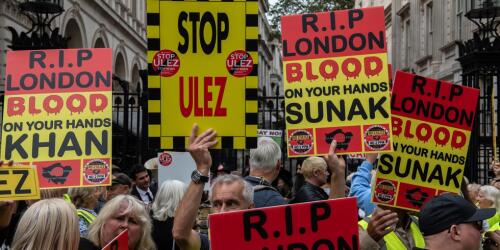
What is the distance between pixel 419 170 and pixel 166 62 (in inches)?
89.8

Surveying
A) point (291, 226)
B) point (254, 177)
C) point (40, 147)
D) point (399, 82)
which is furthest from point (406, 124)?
point (40, 147)

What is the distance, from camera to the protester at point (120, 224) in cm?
525

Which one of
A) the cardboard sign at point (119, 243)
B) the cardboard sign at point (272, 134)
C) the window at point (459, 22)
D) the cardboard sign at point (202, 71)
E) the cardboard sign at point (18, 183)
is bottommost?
the cardboard sign at point (119, 243)

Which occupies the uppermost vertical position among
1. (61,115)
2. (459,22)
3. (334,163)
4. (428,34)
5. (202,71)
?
(428,34)

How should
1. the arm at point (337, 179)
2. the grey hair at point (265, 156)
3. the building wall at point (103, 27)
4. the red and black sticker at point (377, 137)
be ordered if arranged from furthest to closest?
the building wall at point (103, 27), the red and black sticker at point (377, 137), the grey hair at point (265, 156), the arm at point (337, 179)

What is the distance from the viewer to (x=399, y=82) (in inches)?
251

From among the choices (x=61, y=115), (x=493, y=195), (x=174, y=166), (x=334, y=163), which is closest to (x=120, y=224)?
(x=334, y=163)

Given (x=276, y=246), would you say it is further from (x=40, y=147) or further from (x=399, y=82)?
(x=40, y=147)

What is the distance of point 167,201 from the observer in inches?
296

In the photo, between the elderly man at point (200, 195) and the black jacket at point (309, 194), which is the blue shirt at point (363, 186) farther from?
the elderly man at point (200, 195)

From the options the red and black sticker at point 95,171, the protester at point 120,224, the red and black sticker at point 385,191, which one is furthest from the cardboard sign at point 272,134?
the protester at point 120,224

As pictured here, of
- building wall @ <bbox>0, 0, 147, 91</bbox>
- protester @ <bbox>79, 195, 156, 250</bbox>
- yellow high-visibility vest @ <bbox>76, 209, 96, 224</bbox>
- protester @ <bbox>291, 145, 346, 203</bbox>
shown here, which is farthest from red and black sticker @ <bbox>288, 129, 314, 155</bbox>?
building wall @ <bbox>0, 0, 147, 91</bbox>

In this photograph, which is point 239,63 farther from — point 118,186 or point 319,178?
point 118,186

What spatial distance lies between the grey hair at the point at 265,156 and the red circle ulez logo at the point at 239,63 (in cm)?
98
